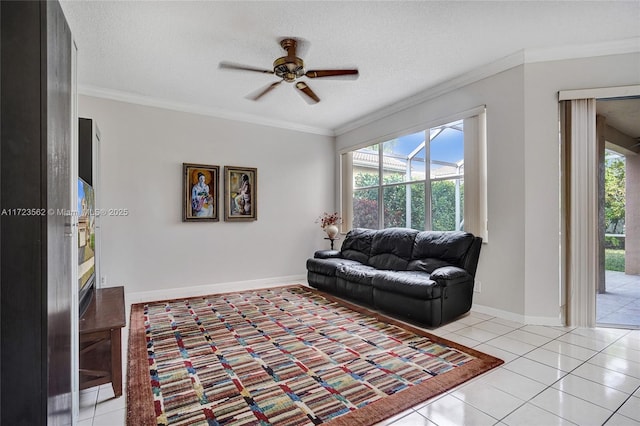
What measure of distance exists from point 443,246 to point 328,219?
8.13 feet

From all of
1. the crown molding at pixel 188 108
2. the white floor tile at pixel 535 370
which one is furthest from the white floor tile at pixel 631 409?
the crown molding at pixel 188 108

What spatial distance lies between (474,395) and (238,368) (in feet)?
5.27

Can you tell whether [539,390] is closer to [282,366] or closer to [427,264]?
[282,366]

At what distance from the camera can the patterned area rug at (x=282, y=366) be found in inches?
72.9

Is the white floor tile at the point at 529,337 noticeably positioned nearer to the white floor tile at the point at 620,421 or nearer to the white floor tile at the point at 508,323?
the white floor tile at the point at 508,323

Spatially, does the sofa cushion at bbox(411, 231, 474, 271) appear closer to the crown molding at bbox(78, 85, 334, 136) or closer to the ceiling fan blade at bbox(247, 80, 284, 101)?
the ceiling fan blade at bbox(247, 80, 284, 101)

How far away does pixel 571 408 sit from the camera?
1826 mm

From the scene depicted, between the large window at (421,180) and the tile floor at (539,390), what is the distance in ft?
4.59

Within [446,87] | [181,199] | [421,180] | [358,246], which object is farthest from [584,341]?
[181,199]

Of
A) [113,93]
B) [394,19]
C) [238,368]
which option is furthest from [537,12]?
[113,93]

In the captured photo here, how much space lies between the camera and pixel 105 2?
2426mm

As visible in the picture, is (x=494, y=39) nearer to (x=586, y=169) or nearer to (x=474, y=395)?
(x=586, y=169)

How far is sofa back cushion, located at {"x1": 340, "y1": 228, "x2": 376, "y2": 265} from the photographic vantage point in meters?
4.82

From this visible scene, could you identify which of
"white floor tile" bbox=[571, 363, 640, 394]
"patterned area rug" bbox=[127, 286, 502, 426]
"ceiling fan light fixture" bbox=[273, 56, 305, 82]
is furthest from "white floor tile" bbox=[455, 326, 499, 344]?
"ceiling fan light fixture" bbox=[273, 56, 305, 82]
